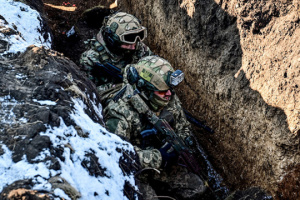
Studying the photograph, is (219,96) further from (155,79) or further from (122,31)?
(122,31)

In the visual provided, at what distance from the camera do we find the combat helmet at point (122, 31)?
211 inches

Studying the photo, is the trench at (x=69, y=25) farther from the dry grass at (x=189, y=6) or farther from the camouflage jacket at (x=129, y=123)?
the dry grass at (x=189, y=6)

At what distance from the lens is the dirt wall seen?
309 cm

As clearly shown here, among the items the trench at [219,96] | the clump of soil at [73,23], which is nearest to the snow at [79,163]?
the trench at [219,96]

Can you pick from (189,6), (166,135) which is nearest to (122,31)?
(189,6)

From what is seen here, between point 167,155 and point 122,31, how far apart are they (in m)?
2.64

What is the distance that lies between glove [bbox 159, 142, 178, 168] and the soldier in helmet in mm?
2369

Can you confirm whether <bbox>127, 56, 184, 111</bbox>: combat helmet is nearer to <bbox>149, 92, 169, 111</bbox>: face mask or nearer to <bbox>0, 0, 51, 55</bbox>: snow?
<bbox>149, 92, 169, 111</bbox>: face mask

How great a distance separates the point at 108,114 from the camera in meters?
3.82

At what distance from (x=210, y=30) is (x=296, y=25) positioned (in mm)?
1578

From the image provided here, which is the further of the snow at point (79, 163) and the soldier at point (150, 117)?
the soldier at point (150, 117)

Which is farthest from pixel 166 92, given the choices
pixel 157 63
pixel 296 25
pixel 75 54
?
pixel 75 54

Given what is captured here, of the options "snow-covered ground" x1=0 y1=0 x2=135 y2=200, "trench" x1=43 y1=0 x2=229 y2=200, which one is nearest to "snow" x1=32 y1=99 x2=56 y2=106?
"snow-covered ground" x1=0 y1=0 x2=135 y2=200

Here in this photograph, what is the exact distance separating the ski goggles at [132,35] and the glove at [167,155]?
241 cm
